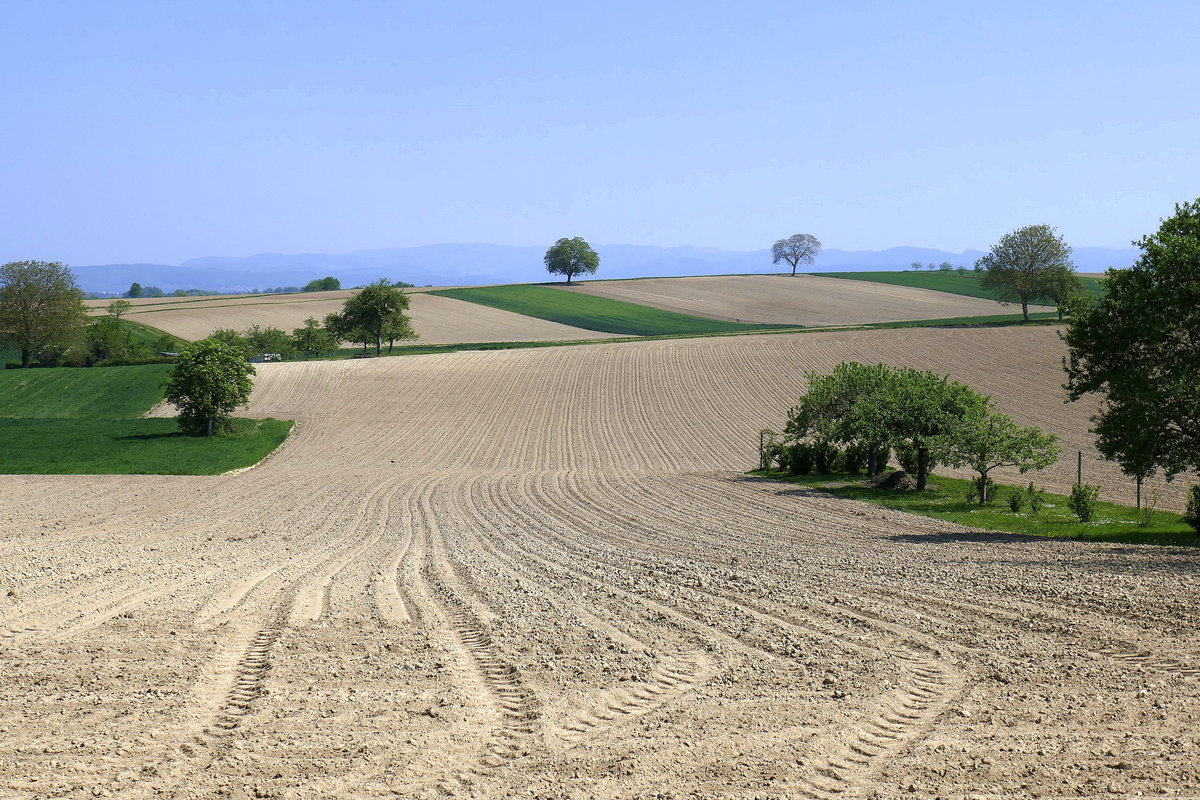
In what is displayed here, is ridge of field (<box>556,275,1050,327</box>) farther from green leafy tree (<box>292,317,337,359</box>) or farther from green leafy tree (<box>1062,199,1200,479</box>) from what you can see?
green leafy tree (<box>1062,199,1200,479</box>)

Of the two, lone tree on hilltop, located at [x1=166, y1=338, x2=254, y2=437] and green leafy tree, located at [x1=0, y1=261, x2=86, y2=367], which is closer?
lone tree on hilltop, located at [x1=166, y1=338, x2=254, y2=437]

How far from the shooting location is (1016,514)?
28422 mm

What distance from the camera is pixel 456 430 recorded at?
56.4 m

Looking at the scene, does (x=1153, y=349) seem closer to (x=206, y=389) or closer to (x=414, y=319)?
(x=206, y=389)

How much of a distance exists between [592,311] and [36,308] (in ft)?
221

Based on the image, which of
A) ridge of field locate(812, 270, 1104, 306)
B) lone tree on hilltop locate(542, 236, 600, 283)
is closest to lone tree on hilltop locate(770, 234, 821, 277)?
ridge of field locate(812, 270, 1104, 306)

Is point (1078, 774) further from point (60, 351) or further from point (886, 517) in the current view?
point (60, 351)

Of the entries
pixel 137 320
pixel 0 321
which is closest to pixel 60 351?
pixel 0 321

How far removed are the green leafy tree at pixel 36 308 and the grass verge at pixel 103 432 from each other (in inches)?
288

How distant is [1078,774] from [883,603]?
21.9ft

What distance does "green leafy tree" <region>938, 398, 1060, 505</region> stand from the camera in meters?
30.2

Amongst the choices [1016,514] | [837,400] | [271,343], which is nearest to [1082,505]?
[1016,514]

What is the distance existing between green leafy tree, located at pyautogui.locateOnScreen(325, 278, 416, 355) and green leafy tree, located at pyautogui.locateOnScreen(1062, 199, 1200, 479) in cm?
7346

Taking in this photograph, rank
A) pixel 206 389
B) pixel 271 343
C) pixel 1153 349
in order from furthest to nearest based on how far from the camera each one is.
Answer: pixel 271 343 → pixel 206 389 → pixel 1153 349
